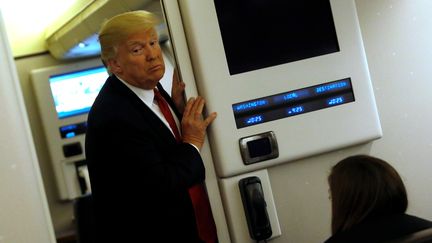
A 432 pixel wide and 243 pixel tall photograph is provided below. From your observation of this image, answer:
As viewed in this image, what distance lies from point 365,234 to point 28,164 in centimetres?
106

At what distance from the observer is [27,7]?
5.33 meters

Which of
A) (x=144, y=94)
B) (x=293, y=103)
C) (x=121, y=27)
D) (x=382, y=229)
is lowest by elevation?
(x=382, y=229)

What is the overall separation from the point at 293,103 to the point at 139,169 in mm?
629

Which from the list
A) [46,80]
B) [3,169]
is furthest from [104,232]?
[46,80]

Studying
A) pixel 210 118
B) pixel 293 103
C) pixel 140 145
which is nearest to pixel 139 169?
pixel 140 145

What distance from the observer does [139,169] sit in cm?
200

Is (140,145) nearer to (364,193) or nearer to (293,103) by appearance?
(293,103)

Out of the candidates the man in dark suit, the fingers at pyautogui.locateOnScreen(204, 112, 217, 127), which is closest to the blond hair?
the man in dark suit

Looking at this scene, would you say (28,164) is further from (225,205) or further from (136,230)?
(225,205)

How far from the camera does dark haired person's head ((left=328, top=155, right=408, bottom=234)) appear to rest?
1.67 meters

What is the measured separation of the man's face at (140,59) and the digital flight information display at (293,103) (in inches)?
12.6

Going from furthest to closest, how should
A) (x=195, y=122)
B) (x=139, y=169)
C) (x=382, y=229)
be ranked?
1. (x=195, y=122)
2. (x=139, y=169)
3. (x=382, y=229)

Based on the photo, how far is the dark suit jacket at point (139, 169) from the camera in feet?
6.57

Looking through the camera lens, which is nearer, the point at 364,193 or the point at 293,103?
the point at 364,193
